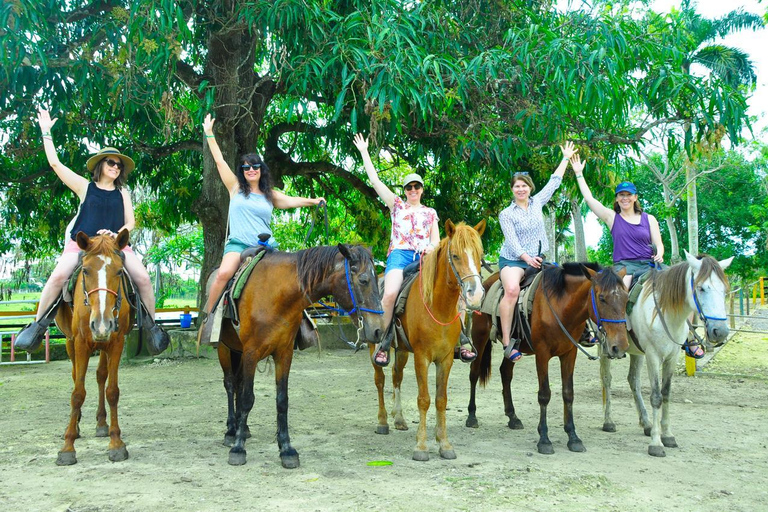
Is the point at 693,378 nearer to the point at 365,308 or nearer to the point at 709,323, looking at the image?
the point at 709,323

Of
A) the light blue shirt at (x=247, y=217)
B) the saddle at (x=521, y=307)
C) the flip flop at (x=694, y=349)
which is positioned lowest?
the flip flop at (x=694, y=349)

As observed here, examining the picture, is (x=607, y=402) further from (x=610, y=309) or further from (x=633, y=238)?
(x=633, y=238)

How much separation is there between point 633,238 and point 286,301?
381cm

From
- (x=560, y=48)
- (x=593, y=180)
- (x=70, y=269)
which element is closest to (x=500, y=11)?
(x=560, y=48)

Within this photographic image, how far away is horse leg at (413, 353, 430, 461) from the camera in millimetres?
5512

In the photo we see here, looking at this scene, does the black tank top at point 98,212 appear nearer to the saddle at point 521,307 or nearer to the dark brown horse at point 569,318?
the saddle at point 521,307

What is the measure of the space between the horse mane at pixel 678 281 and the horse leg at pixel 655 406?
0.52m

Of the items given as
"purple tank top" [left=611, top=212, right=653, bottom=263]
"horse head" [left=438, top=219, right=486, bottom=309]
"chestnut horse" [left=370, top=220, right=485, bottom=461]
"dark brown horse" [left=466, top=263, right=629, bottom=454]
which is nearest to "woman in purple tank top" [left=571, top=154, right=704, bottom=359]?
"purple tank top" [left=611, top=212, right=653, bottom=263]

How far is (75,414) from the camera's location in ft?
17.8

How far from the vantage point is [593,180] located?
439 inches

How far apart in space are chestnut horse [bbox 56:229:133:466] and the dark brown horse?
12.1 ft

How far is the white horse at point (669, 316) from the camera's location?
227 inches

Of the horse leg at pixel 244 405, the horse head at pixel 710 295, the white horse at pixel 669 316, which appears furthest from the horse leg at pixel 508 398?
the horse leg at pixel 244 405

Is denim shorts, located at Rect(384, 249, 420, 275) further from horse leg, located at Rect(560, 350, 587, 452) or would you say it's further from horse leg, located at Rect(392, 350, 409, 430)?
horse leg, located at Rect(560, 350, 587, 452)
